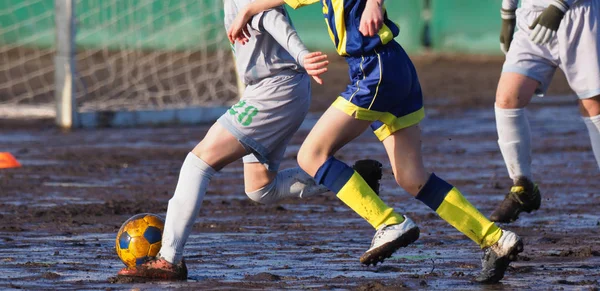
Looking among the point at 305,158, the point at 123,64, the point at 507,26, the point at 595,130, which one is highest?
the point at 305,158

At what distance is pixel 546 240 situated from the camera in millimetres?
6355

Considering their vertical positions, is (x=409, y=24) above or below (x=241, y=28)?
below

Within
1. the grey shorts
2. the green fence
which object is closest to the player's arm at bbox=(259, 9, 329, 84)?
the grey shorts

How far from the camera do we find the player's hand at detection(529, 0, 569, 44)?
6.21 m

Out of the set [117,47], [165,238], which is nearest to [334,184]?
[165,238]

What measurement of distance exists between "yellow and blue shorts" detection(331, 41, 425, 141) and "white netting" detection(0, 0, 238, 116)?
9.99m

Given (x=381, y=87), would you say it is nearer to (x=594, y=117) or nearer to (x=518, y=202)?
(x=594, y=117)

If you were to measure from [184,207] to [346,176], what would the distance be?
744 millimetres

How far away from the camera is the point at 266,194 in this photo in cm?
579

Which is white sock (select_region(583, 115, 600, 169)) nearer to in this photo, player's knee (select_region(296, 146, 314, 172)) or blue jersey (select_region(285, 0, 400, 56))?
blue jersey (select_region(285, 0, 400, 56))

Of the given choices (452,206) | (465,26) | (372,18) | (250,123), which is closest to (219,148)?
(250,123)

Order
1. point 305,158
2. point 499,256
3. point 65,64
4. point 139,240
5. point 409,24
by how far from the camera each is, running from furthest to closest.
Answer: point 409,24 < point 65,64 < point 139,240 < point 305,158 < point 499,256

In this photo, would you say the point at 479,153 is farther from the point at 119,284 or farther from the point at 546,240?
the point at 119,284

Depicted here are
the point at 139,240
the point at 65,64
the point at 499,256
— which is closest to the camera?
the point at 499,256
